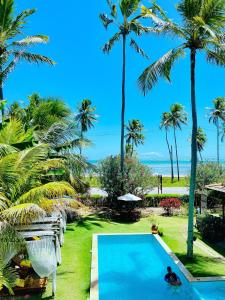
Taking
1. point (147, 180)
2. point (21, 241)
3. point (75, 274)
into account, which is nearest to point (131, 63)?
point (147, 180)

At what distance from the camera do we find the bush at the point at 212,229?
16.5m

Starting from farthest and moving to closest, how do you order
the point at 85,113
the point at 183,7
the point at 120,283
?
the point at 85,113 → the point at 183,7 → the point at 120,283

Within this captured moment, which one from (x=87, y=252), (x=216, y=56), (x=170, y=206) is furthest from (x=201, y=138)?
(x=216, y=56)

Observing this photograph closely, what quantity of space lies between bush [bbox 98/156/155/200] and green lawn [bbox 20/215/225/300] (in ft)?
8.38

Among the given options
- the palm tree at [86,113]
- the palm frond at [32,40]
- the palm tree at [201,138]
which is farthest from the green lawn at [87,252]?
the palm tree at [201,138]

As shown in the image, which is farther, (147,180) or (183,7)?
(147,180)

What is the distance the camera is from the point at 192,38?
12781 millimetres

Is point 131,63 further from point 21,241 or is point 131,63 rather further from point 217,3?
point 21,241

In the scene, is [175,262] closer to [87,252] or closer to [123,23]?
[87,252]

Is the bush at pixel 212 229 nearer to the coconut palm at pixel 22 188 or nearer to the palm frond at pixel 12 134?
the coconut palm at pixel 22 188

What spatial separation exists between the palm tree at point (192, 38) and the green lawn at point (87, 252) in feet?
4.28

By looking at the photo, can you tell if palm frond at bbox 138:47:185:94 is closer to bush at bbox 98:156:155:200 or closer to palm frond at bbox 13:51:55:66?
palm frond at bbox 13:51:55:66

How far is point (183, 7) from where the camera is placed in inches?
509

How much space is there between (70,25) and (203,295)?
58.0 feet
